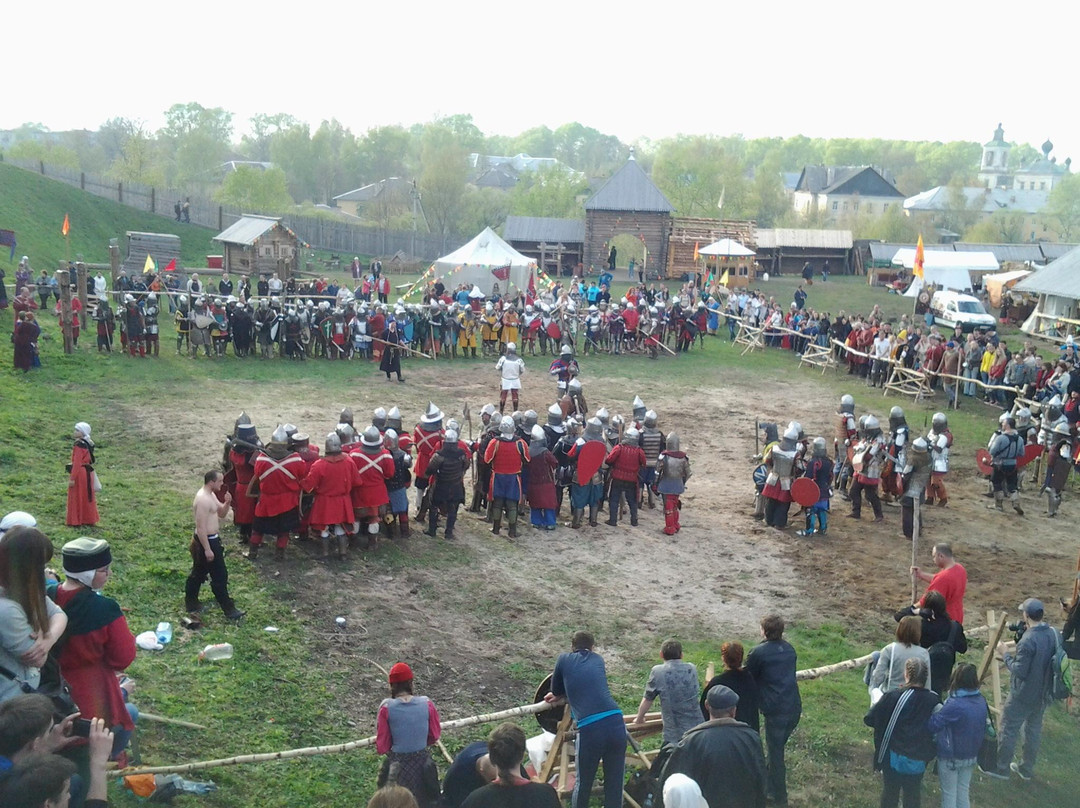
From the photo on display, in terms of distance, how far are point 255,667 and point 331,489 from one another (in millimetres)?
2936

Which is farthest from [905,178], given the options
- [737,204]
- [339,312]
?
[339,312]

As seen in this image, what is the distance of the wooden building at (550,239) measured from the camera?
157 feet

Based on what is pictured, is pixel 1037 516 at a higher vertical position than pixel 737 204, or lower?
lower

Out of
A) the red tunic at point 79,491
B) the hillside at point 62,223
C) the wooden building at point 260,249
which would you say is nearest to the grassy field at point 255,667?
the red tunic at point 79,491

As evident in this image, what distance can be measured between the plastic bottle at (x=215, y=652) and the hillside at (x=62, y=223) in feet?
94.7

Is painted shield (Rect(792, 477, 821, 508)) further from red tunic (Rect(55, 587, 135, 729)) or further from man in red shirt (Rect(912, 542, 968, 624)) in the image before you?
red tunic (Rect(55, 587, 135, 729))

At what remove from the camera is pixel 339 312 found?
24.6 metres

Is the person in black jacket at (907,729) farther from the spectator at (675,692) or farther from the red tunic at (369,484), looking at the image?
the red tunic at (369,484)

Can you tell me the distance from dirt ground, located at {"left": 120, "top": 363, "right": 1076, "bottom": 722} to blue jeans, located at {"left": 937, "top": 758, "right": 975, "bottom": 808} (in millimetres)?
3366

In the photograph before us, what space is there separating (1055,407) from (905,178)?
95055 millimetres

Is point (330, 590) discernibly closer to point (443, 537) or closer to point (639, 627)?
point (443, 537)

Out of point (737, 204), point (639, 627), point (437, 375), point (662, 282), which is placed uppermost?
point (737, 204)

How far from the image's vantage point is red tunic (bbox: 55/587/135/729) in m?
5.70

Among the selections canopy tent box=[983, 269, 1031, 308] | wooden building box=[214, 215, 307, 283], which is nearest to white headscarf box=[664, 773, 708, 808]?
wooden building box=[214, 215, 307, 283]
